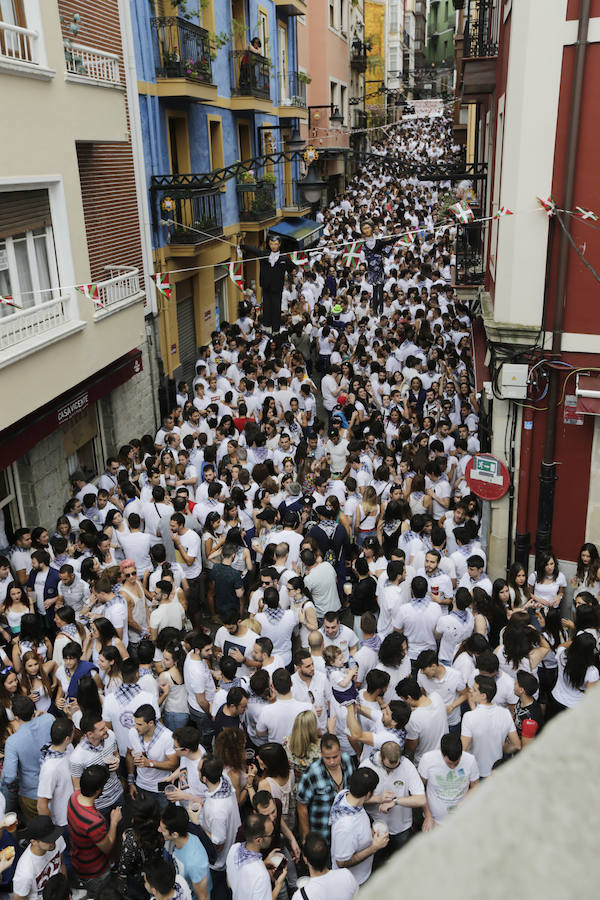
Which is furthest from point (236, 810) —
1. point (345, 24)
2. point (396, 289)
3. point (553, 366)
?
point (345, 24)

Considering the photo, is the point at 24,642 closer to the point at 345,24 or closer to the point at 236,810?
the point at 236,810

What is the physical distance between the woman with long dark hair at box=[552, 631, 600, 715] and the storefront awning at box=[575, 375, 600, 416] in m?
3.76

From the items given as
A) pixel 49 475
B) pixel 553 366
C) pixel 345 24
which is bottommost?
pixel 49 475

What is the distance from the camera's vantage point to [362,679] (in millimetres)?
6770

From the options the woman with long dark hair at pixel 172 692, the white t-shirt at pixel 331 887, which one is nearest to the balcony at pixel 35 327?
the woman with long dark hair at pixel 172 692

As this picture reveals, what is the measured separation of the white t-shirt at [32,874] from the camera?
15.7 feet

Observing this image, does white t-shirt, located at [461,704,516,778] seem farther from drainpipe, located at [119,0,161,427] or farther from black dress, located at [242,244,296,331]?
drainpipe, located at [119,0,161,427]

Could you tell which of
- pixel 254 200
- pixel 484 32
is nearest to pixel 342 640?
pixel 484 32

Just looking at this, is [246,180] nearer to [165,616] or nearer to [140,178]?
[140,178]

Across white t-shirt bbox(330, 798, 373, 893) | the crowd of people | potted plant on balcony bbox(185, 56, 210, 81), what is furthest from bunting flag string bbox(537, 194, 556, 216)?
potted plant on balcony bbox(185, 56, 210, 81)

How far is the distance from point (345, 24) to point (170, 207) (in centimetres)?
3250

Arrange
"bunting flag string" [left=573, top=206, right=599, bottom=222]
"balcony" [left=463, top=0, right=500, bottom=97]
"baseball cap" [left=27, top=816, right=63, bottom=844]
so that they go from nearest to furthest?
"baseball cap" [left=27, top=816, right=63, bottom=844] < "bunting flag string" [left=573, top=206, right=599, bottom=222] < "balcony" [left=463, top=0, right=500, bottom=97]

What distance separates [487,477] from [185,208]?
11.1 metres

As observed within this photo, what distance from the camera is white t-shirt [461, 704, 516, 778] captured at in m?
5.77
